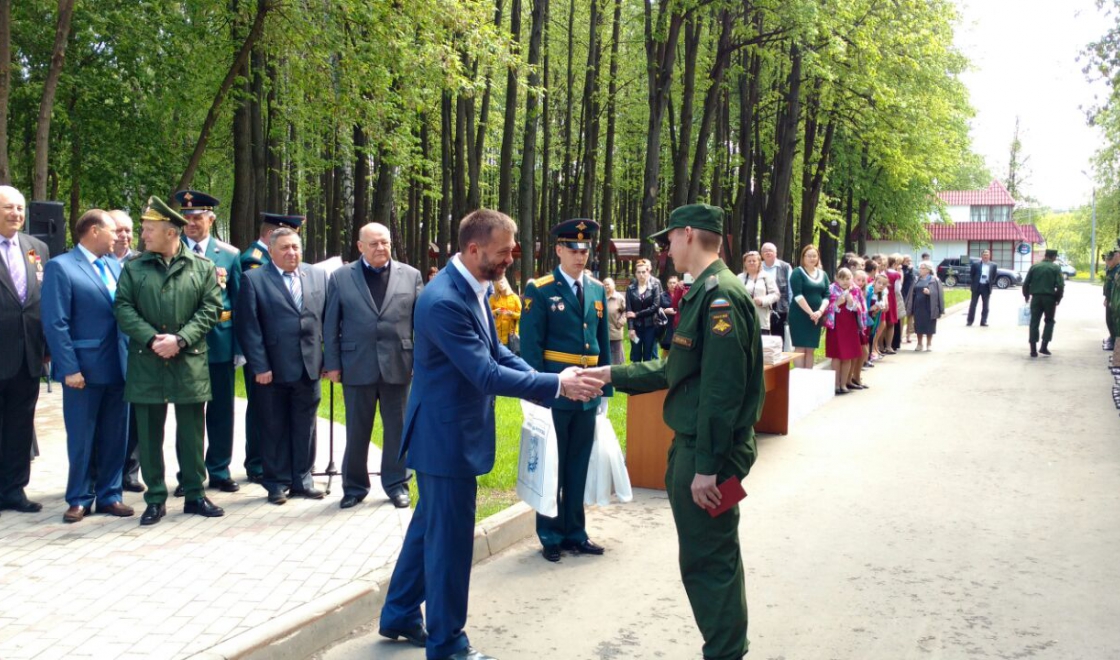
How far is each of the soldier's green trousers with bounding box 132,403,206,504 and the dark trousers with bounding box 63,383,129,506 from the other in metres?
Answer: 0.29

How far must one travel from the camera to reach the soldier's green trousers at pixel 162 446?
23.0 feet

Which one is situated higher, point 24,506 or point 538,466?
point 538,466

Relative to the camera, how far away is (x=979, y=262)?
2928 centimetres

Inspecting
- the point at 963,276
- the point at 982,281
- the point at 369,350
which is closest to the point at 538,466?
the point at 369,350

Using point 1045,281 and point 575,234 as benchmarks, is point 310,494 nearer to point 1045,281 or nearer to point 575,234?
point 575,234

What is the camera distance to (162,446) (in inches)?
280

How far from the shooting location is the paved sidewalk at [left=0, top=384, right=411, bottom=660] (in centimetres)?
489

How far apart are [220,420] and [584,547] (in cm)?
326

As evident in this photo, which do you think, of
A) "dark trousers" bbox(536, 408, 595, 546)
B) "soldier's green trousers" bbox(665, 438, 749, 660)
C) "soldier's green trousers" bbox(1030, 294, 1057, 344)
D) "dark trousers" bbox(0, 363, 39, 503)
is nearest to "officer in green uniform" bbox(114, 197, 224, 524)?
"dark trousers" bbox(0, 363, 39, 503)

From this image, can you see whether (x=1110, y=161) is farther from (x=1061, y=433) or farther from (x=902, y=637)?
(x=902, y=637)

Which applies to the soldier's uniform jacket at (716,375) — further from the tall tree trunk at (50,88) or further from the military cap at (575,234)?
the tall tree trunk at (50,88)

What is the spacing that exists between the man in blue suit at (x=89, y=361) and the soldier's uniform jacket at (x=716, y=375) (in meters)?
4.48

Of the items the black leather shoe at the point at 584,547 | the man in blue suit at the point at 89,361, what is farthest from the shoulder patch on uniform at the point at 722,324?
the man in blue suit at the point at 89,361

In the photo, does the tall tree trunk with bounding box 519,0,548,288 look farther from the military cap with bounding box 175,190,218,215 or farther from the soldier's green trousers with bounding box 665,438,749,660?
the soldier's green trousers with bounding box 665,438,749,660
